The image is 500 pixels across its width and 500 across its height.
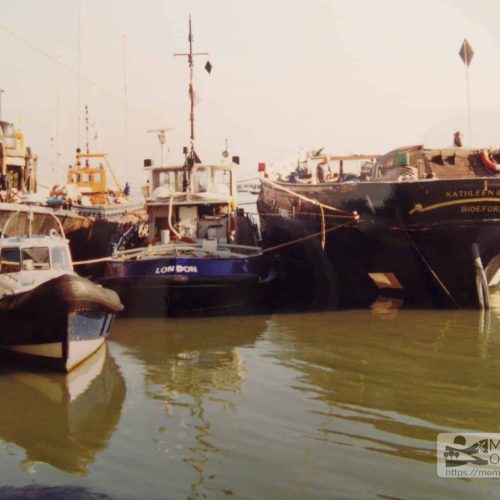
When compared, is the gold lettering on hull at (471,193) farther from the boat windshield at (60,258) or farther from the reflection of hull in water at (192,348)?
the boat windshield at (60,258)

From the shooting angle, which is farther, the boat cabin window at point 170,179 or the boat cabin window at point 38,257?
the boat cabin window at point 170,179

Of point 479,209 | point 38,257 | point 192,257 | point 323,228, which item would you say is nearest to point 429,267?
point 479,209

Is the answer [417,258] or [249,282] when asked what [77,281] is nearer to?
[249,282]

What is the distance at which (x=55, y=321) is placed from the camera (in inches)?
368

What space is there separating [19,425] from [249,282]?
7.76 m

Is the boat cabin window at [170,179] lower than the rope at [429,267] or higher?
higher

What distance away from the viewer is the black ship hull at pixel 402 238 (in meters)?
14.0

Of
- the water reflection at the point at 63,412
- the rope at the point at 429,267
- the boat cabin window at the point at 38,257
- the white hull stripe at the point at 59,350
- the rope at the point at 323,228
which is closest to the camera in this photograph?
the water reflection at the point at 63,412

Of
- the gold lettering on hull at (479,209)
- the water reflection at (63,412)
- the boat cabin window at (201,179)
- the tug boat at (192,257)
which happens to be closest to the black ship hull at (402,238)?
the gold lettering on hull at (479,209)

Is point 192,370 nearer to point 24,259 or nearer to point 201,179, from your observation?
point 24,259

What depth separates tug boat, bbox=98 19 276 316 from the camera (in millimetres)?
14211

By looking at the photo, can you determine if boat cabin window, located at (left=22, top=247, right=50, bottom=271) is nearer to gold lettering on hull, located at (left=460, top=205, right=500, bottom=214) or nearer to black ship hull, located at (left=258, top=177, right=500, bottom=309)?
black ship hull, located at (left=258, top=177, right=500, bottom=309)

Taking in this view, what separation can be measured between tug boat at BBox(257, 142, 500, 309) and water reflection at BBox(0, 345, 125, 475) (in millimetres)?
7166

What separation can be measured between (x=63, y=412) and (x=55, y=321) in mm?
1718
